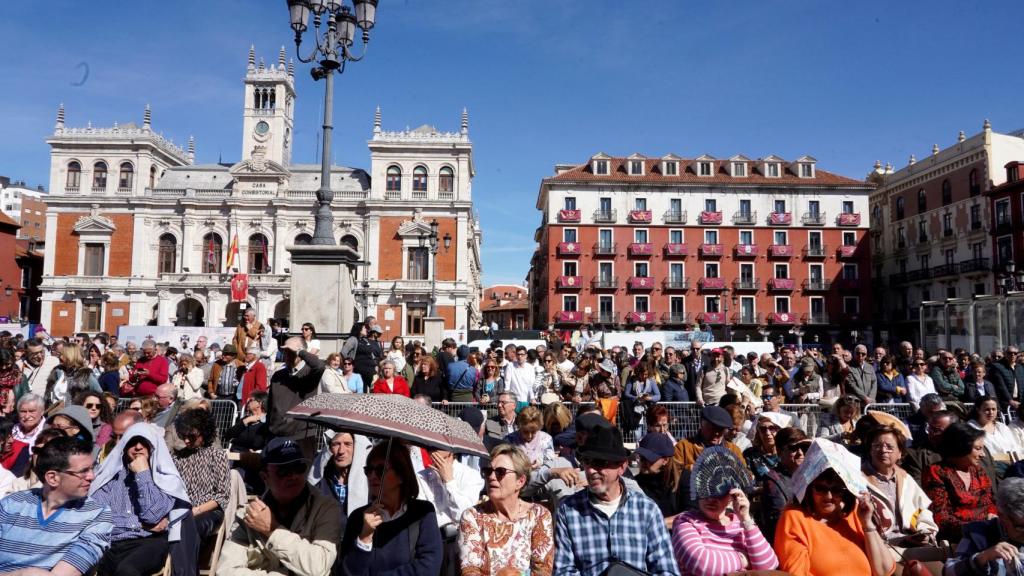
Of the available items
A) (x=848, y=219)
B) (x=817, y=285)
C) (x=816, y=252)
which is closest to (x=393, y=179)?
(x=816, y=252)

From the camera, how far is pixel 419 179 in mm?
48188

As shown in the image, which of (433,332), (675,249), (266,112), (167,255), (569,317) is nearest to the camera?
(433,332)

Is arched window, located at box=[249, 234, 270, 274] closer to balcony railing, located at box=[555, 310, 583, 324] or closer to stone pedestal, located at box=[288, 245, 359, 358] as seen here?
balcony railing, located at box=[555, 310, 583, 324]

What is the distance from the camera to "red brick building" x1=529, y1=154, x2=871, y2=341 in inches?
1838

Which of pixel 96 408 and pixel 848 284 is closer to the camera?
pixel 96 408

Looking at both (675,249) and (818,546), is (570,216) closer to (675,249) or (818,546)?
(675,249)

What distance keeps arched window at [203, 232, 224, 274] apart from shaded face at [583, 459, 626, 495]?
49.9 meters

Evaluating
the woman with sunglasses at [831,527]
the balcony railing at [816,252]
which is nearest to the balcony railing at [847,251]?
the balcony railing at [816,252]

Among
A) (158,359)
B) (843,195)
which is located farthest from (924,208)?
(158,359)

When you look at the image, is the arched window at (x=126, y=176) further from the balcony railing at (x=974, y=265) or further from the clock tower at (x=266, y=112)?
the balcony railing at (x=974, y=265)

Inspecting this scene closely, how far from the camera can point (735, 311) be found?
4672 centimetres

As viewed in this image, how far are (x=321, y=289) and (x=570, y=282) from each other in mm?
35898

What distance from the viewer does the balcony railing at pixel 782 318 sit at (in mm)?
46188

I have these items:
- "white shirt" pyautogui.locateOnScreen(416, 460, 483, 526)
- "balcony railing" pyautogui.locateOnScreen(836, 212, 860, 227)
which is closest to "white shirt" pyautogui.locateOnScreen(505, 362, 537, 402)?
"white shirt" pyautogui.locateOnScreen(416, 460, 483, 526)
